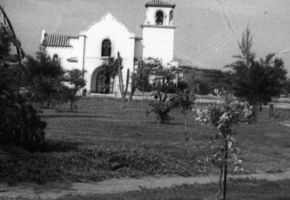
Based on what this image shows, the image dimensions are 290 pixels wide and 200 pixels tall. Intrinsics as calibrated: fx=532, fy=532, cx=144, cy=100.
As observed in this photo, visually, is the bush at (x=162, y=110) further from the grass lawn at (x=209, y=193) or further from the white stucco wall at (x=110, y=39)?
the white stucco wall at (x=110, y=39)

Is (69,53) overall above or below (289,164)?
above

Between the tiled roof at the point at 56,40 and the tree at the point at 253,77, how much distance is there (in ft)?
138

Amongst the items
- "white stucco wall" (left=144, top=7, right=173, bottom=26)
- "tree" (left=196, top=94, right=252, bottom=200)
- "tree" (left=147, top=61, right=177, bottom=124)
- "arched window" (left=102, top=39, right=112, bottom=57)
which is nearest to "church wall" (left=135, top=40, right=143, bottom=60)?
"white stucco wall" (left=144, top=7, right=173, bottom=26)

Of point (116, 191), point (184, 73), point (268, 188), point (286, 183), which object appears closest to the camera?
point (116, 191)

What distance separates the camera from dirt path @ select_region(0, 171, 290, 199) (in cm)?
814

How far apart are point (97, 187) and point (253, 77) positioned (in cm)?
1764

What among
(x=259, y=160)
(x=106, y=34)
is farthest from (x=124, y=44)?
(x=259, y=160)

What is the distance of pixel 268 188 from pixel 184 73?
2077 inches

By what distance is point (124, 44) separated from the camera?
65.0m

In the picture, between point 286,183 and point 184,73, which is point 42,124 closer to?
point 286,183

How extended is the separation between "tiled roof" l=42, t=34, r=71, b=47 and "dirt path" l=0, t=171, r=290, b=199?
5642cm

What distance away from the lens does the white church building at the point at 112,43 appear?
63528mm

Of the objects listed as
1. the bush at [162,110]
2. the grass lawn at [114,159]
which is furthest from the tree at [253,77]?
the grass lawn at [114,159]

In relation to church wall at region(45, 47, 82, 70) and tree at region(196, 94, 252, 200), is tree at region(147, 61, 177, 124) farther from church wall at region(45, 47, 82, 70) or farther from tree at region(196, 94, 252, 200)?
tree at region(196, 94, 252, 200)
